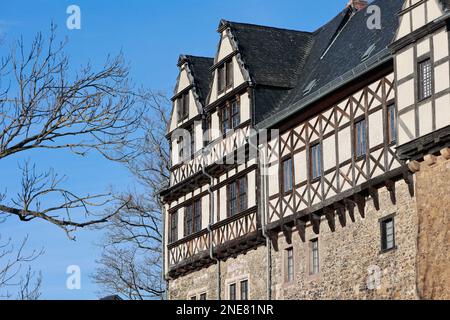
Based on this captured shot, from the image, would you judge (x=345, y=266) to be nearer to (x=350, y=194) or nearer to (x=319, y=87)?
(x=350, y=194)

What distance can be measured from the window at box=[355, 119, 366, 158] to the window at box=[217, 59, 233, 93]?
785cm

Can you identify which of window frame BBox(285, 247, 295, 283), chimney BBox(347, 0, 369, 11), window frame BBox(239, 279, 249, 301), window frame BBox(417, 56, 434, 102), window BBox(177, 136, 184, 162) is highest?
chimney BBox(347, 0, 369, 11)

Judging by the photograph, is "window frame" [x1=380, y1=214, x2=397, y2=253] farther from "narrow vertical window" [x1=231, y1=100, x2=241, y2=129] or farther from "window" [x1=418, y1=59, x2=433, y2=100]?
"narrow vertical window" [x1=231, y1=100, x2=241, y2=129]

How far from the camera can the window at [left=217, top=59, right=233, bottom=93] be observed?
3539 centimetres

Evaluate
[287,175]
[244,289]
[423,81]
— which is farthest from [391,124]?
[244,289]

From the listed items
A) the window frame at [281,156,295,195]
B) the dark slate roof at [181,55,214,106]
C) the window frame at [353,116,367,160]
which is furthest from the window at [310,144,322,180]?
the dark slate roof at [181,55,214,106]

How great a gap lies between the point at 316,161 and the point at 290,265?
3.12m

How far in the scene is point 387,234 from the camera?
2661 centimetres

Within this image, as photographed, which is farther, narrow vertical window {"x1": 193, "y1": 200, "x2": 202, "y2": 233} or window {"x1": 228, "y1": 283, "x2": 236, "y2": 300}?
narrow vertical window {"x1": 193, "y1": 200, "x2": 202, "y2": 233}

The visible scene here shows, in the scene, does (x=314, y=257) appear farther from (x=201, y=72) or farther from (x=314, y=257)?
(x=201, y=72)

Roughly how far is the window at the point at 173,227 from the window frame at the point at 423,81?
14620 millimetres

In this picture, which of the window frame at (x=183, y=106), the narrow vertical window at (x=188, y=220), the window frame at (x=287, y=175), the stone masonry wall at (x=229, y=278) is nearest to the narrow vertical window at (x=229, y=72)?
the window frame at (x=183, y=106)

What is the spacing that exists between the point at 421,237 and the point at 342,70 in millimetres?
7288
